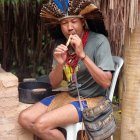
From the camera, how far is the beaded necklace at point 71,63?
11.5ft

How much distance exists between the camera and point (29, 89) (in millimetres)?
3859

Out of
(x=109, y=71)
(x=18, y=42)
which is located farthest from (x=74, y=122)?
(x=18, y=42)

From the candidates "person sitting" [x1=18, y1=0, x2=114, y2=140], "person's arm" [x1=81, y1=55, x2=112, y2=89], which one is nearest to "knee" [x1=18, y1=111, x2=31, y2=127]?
"person sitting" [x1=18, y1=0, x2=114, y2=140]

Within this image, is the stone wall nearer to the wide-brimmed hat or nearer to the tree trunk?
the wide-brimmed hat

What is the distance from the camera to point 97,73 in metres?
3.21

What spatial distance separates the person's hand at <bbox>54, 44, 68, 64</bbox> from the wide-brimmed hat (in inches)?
12.6

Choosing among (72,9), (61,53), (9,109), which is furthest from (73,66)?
(9,109)

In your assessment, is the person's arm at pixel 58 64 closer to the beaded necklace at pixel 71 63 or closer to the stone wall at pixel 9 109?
the beaded necklace at pixel 71 63

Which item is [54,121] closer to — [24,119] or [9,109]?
[24,119]

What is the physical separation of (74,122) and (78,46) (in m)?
0.66

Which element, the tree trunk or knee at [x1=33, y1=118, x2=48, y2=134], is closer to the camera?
knee at [x1=33, y1=118, x2=48, y2=134]

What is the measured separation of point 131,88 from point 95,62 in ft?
1.36

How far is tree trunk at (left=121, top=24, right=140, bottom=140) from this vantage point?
3395mm

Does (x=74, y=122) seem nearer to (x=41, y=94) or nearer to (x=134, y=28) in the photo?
(x=41, y=94)
